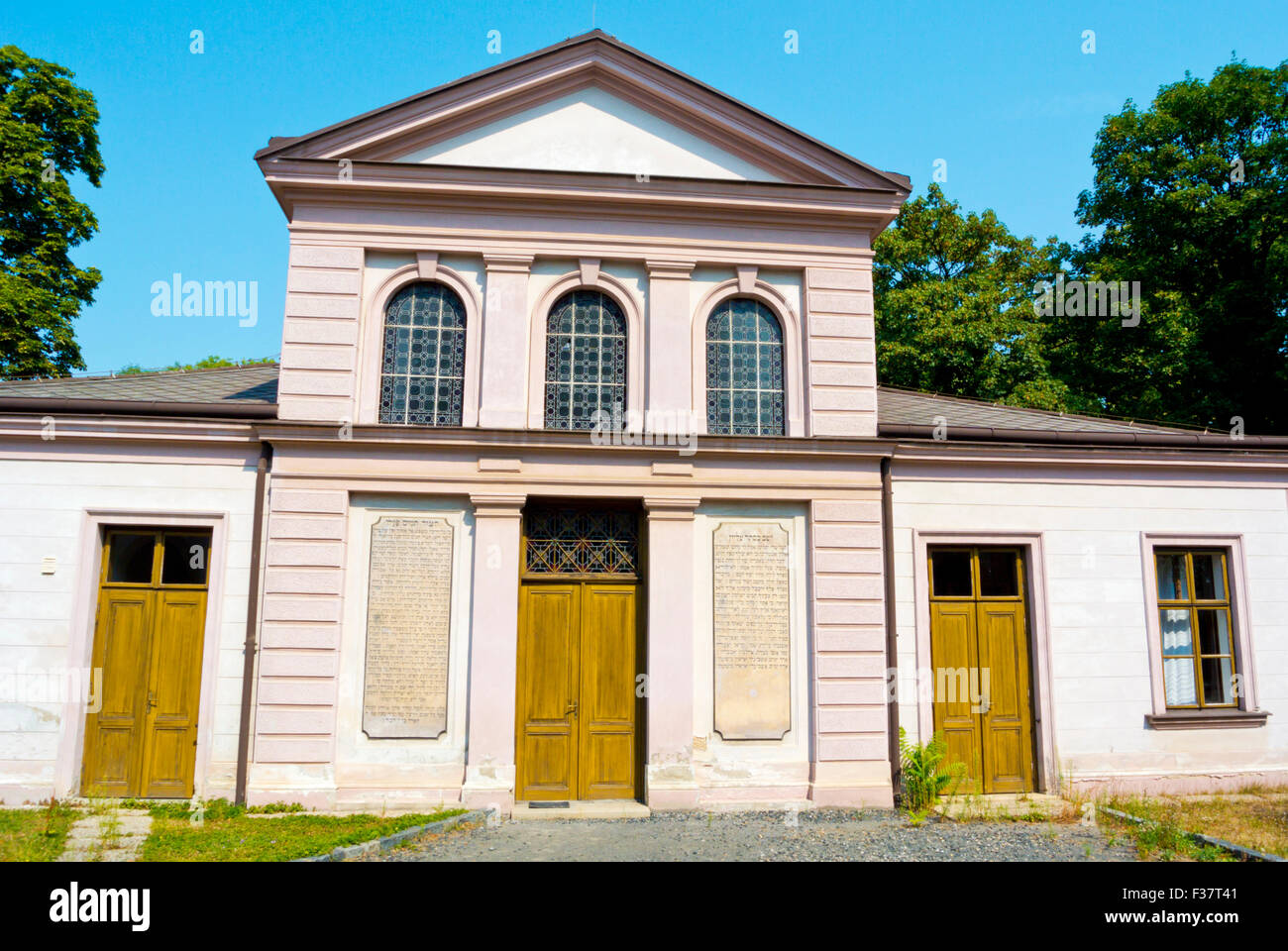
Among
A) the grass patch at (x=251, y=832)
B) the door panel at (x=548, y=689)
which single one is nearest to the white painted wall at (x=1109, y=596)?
the door panel at (x=548, y=689)

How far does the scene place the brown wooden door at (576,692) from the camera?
9.81 meters

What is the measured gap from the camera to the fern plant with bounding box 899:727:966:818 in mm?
9828

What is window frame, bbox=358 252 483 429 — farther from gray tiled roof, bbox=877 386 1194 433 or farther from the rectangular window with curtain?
the rectangular window with curtain

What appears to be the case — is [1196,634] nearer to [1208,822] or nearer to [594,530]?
[1208,822]

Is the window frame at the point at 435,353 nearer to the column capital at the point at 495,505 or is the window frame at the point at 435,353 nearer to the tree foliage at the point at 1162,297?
the column capital at the point at 495,505

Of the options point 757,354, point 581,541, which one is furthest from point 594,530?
point 757,354

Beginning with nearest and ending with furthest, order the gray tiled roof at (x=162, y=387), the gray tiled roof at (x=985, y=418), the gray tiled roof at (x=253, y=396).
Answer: the gray tiled roof at (x=162, y=387), the gray tiled roof at (x=253, y=396), the gray tiled roof at (x=985, y=418)

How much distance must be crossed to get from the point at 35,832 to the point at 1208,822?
1145 cm

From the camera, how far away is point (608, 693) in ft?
32.7

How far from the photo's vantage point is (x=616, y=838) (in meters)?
8.41

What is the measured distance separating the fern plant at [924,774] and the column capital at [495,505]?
508 centimetres

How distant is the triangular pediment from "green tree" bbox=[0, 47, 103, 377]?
1382 cm

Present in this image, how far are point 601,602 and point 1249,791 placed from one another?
8196 millimetres
